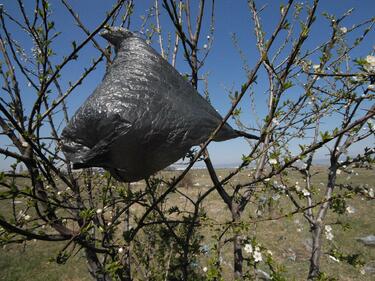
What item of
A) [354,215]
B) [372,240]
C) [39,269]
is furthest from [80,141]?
[354,215]

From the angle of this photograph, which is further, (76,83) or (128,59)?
(76,83)

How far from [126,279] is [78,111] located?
135 cm

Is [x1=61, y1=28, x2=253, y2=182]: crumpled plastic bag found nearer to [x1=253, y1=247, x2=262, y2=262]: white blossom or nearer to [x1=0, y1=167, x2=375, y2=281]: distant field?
[x1=253, y1=247, x2=262, y2=262]: white blossom

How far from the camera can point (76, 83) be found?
192 cm

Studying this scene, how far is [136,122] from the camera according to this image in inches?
45.9

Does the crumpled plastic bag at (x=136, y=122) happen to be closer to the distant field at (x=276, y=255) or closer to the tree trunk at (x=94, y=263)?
the tree trunk at (x=94, y=263)

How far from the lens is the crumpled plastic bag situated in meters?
1.16

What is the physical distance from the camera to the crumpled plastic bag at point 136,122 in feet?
3.82

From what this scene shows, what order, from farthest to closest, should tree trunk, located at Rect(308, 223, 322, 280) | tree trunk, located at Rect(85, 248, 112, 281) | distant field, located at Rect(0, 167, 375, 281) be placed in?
distant field, located at Rect(0, 167, 375, 281)
tree trunk, located at Rect(308, 223, 322, 280)
tree trunk, located at Rect(85, 248, 112, 281)

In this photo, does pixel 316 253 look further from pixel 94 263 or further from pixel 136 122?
pixel 136 122

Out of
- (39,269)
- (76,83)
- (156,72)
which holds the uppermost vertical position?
(76,83)

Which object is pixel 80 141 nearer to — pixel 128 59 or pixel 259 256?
pixel 128 59

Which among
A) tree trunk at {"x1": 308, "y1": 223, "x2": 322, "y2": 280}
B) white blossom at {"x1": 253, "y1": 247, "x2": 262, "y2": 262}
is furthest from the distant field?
white blossom at {"x1": 253, "y1": 247, "x2": 262, "y2": 262}

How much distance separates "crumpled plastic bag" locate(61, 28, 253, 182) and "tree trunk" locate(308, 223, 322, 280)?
1725 mm
